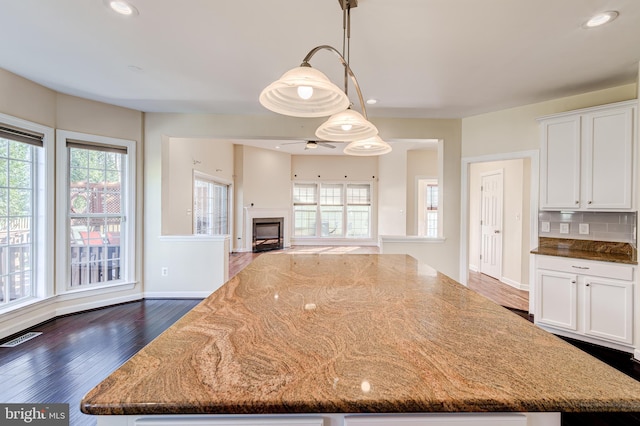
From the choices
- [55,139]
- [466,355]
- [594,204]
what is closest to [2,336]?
[55,139]

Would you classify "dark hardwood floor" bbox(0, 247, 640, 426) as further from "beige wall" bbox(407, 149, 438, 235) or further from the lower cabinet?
"beige wall" bbox(407, 149, 438, 235)

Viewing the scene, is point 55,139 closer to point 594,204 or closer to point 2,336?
point 2,336

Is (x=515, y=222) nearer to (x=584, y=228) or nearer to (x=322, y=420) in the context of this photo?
(x=584, y=228)

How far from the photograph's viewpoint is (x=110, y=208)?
12.5 ft

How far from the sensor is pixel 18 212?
3.03m

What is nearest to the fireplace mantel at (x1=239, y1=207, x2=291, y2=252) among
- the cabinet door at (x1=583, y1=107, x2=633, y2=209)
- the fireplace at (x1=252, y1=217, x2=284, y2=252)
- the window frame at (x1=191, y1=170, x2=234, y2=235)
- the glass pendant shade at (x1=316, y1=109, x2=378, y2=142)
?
the fireplace at (x1=252, y1=217, x2=284, y2=252)

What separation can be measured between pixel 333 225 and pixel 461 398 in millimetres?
8346

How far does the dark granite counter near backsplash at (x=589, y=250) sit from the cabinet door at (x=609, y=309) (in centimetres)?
21

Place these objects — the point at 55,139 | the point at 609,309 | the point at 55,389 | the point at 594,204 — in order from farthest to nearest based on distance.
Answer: the point at 55,139 → the point at 594,204 → the point at 609,309 → the point at 55,389

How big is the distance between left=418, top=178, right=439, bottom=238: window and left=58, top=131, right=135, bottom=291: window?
6.06 m

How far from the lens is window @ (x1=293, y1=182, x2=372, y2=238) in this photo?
8.97m

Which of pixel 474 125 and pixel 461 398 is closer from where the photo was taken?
pixel 461 398

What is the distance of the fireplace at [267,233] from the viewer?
7988mm

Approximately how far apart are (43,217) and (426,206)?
7.13 meters
